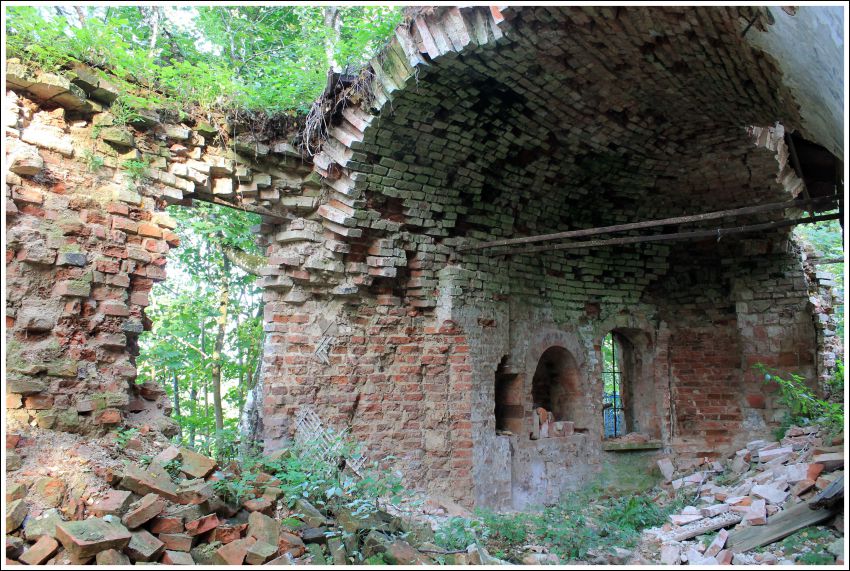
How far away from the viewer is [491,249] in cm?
745

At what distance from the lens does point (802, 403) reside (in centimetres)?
777

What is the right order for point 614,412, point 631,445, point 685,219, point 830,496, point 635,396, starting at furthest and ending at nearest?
1. point 614,412
2. point 635,396
3. point 631,445
4. point 685,219
5. point 830,496

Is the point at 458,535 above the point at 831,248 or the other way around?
the other way around

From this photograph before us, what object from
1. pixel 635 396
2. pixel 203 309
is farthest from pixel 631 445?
pixel 203 309

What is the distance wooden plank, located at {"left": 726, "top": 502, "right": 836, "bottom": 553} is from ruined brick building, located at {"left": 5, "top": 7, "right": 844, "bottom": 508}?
2720mm

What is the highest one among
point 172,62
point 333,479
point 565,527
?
point 172,62

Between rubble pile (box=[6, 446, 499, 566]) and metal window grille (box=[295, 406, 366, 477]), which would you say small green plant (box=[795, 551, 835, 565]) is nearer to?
rubble pile (box=[6, 446, 499, 566])

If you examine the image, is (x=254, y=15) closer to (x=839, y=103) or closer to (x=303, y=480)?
(x=303, y=480)

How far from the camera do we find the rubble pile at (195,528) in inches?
136

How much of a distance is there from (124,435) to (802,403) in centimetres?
810

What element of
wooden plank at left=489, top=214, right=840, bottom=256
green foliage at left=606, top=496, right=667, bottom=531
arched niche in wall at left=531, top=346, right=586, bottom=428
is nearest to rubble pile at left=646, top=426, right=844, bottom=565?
green foliage at left=606, top=496, right=667, bottom=531

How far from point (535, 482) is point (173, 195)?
18.5 feet

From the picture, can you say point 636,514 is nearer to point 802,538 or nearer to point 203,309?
point 802,538

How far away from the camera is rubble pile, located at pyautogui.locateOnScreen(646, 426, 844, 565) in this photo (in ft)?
15.0
